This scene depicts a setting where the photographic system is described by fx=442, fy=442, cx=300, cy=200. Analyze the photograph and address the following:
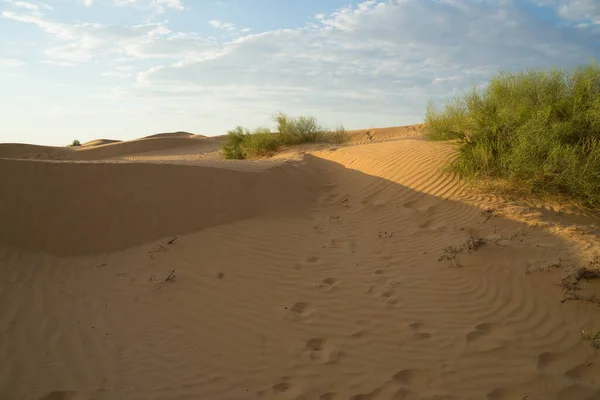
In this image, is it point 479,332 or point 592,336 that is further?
point 479,332

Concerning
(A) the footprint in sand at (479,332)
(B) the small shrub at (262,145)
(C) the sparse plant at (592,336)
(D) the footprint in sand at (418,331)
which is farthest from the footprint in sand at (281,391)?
(B) the small shrub at (262,145)

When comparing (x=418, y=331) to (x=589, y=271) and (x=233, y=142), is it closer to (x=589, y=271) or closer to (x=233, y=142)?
(x=589, y=271)

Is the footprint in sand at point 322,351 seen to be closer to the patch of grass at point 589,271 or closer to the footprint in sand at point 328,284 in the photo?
the footprint in sand at point 328,284

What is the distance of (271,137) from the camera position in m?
15.5

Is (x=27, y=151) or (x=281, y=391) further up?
(x=27, y=151)

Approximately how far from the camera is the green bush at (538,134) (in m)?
6.89

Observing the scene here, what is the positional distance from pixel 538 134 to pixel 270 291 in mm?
5133

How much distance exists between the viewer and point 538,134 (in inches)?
282

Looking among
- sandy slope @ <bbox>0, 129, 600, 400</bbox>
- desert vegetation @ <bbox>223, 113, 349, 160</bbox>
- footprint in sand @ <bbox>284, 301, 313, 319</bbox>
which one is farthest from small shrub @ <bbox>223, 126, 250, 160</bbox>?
footprint in sand @ <bbox>284, 301, 313, 319</bbox>

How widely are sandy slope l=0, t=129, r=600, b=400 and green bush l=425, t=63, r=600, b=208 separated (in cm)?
59

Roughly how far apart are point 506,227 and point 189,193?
16.4ft

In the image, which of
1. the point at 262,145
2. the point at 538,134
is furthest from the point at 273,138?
the point at 538,134

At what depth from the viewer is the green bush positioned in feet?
22.6

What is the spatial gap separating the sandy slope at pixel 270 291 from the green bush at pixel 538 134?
0.59 m
